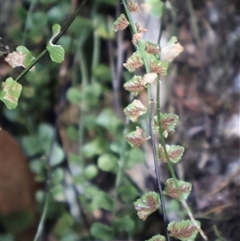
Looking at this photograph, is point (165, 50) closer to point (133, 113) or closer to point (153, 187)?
point (133, 113)

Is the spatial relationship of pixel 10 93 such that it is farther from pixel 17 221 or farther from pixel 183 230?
pixel 17 221

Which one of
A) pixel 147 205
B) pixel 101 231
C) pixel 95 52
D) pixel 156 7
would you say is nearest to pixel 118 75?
pixel 95 52

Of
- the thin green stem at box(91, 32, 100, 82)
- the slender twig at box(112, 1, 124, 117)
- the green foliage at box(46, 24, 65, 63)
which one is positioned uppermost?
the green foliage at box(46, 24, 65, 63)

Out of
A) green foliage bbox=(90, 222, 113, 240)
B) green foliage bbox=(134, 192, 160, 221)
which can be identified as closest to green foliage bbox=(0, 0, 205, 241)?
green foliage bbox=(90, 222, 113, 240)

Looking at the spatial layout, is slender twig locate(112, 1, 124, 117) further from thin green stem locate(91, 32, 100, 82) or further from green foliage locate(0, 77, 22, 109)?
green foliage locate(0, 77, 22, 109)

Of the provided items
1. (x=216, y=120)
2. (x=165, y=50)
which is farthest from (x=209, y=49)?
(x=165, y=50)

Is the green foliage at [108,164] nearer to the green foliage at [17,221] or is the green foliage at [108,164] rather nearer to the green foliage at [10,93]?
the green foliage at [17,221]

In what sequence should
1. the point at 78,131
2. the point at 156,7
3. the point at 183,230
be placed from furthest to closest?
the point at 78,131 < the point at 156,7 < the point at 183,230

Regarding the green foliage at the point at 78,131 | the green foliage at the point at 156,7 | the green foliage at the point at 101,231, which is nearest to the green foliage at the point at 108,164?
the green foliage at the point at 78,131

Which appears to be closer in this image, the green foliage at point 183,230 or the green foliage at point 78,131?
the green foliage at point 183,230

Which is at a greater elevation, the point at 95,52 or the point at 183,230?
the point at 95,52

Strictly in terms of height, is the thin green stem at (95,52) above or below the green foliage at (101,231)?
above

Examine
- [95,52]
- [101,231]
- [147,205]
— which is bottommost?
[101,231]
